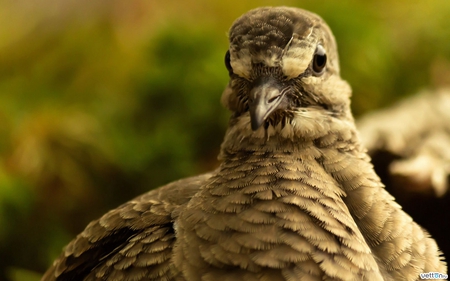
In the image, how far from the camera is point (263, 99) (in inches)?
56.1

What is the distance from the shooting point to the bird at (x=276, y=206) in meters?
1.37

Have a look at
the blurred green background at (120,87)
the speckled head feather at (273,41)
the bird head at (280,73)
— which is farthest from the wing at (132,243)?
the blurred green background at (120,87)

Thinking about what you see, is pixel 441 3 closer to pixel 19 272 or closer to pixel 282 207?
pixel 282 207

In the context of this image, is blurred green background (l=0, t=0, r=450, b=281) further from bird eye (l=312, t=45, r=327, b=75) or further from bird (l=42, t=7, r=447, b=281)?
bird eye (l=312, t=45, r=327, b=75)

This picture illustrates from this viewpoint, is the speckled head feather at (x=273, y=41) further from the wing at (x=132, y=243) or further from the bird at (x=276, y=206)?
the wing at (x=132, y=243)

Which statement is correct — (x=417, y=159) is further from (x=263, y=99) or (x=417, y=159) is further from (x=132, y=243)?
(x=132, y=243)

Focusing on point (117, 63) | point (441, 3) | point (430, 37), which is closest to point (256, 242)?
point (117, 63)

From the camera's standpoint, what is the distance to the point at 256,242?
1.37 m

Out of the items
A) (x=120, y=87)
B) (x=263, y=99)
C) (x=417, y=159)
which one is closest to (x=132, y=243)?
(x=263, y=99)

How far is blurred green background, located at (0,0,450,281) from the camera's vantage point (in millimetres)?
2977

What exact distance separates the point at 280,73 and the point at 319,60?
0.20 metres

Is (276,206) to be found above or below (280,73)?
below

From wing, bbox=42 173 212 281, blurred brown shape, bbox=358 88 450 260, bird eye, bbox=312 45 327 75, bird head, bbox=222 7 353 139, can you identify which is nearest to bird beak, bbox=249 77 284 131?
bird head, bbox=222 7 353 139

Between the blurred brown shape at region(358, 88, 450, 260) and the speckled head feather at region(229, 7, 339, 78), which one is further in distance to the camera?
the blurred brown shape at region(358, 88, 450, 260)
